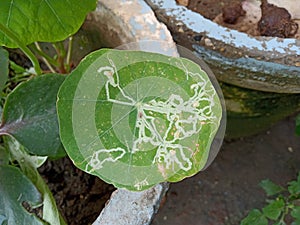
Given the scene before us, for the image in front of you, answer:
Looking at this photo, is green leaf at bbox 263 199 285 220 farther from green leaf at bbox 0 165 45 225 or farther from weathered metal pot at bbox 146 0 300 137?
green leaf at bbox 0 165 45 225

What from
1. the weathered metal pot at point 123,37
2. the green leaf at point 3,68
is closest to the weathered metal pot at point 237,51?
the weathered metal pot at point 123,37

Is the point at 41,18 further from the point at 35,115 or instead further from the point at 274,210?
the point at 274,210

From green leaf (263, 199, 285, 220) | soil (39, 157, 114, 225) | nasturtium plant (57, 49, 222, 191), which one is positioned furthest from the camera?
green leaf (263, 199, 285, 220)

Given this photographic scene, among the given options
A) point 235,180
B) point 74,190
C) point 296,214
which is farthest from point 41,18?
point 235,180

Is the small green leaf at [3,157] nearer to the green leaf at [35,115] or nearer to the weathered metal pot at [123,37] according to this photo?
the green leaf at [35,115]

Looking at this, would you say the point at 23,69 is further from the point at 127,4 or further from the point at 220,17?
the point at 220,17

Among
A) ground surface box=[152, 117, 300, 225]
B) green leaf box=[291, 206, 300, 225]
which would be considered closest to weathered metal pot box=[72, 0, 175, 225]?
green leaf box=[291, 206, 300, 225]
